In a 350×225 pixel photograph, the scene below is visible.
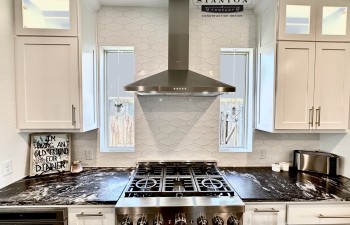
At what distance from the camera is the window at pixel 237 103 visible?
256 centimetres

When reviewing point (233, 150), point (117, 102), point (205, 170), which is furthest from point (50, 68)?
point (233, 150)

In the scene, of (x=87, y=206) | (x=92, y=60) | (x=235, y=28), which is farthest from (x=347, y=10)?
(x=87, y=206)

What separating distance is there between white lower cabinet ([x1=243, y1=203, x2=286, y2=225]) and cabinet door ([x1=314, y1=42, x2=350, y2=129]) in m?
0.88

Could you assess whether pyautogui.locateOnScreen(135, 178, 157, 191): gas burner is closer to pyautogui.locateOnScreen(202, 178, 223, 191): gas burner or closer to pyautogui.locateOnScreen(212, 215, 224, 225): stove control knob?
pyautogui.locateOnScreen(202, 178, 223, 191): gas burner

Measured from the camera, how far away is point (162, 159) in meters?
2.46

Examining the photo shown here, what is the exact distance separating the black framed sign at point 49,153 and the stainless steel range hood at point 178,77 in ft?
3.28

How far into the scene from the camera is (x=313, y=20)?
2088 mm

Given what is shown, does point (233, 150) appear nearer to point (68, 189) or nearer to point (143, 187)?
point (143, 187)

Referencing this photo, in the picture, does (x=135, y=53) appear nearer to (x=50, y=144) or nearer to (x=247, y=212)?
(x=50, y=144)

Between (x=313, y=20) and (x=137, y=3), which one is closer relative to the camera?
(x=313, y=20)

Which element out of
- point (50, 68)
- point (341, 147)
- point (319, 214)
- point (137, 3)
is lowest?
point (319, 214)

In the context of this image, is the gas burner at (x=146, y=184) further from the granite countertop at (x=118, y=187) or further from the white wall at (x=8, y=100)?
the white wall at (x=8, y=100)

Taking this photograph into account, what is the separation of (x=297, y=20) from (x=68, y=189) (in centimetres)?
247

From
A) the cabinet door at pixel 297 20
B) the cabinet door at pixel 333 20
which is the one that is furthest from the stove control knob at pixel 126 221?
the cabinet door at pixel 333 20
